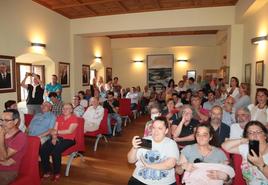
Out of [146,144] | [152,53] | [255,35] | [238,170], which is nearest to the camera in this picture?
[146,144]

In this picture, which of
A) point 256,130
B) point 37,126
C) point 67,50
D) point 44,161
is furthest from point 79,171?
point 67,50

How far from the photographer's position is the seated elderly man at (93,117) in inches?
195

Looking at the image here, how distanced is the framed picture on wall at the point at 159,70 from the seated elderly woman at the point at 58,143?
7.87m

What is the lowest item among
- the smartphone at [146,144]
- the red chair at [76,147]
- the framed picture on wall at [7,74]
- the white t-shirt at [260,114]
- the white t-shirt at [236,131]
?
the red chair at [76,147]

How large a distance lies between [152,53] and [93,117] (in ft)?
23.5

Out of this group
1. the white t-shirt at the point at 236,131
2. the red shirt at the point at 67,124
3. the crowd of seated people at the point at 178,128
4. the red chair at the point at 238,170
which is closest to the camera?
the crowd of seated people at the point at 178,128

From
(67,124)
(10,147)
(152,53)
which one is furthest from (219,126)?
(152,53)

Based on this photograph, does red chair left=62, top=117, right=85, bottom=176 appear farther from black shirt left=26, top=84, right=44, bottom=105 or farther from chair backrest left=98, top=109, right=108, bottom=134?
black shirt left=26, top=84, right=44, bottom=105

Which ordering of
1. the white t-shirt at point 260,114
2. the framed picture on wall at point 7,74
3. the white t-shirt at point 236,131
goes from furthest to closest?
the framed picture on wall at point 7,74
the white t-shirt at point 260,114
the white t-shirt at point 236,131

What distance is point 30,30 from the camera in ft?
18.9

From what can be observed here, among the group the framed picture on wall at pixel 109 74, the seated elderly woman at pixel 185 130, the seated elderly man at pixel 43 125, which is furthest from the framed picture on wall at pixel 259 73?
the framed picture on wall at pixel 109 74

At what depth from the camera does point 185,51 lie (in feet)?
36.4

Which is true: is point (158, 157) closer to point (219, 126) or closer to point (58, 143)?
point (219, 126)

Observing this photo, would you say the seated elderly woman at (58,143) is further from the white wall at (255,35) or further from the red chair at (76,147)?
the white wall at (255,35)
